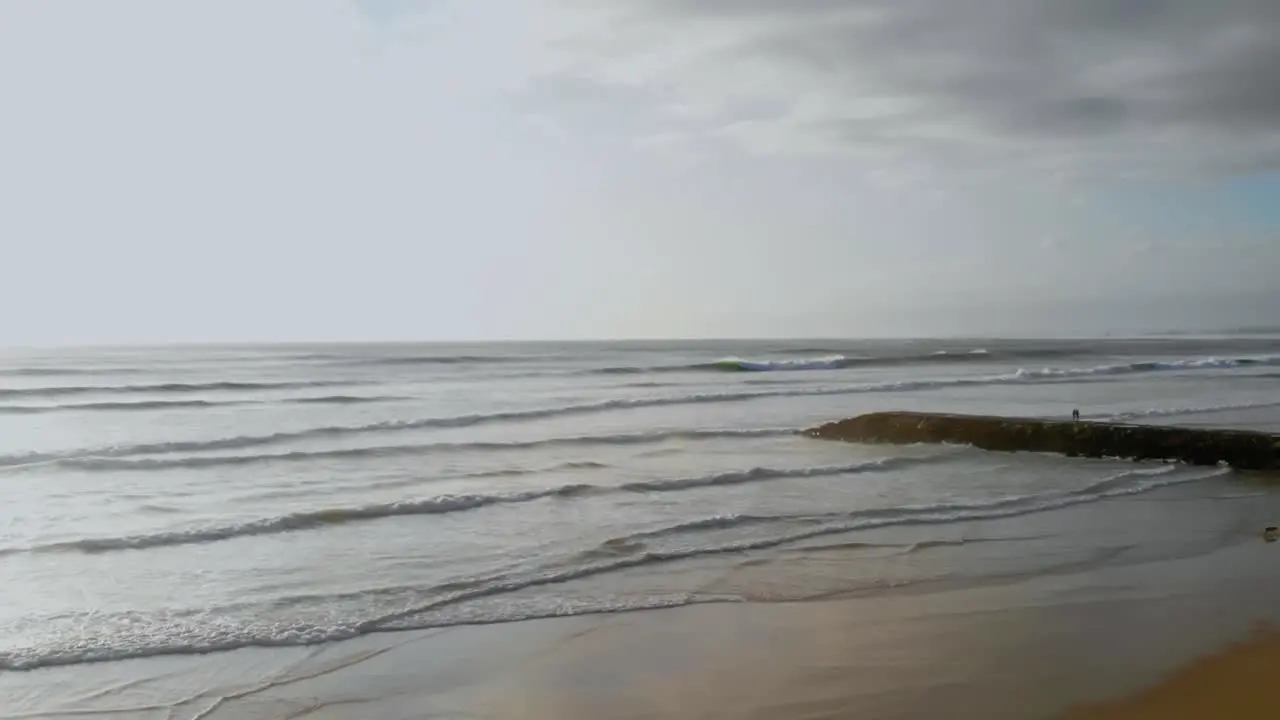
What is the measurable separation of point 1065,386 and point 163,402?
80.8 feet

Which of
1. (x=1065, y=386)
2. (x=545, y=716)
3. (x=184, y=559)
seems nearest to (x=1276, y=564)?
(x=545, y=716)

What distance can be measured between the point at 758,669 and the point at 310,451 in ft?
37.3

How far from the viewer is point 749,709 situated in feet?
14.0

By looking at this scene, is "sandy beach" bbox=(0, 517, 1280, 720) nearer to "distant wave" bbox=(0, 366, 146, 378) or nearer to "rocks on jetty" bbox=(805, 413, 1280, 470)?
"rocks on jetty" bbox=(805, 413, 1280, 470)

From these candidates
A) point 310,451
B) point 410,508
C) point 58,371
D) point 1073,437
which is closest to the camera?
point 410,508

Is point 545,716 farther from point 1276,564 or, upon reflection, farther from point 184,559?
point 1276,564

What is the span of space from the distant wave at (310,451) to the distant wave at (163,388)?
45.1ft

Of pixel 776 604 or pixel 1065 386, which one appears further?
pixel 1065 386

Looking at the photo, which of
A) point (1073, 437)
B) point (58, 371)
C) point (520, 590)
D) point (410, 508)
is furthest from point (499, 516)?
point (58, 371)

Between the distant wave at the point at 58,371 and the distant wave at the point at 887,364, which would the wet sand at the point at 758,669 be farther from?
the distant wave at the point at 58,371

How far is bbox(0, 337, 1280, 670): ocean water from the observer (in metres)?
6.30

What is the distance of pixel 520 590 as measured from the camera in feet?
21.8

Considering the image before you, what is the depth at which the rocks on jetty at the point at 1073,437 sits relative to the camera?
1207 cm

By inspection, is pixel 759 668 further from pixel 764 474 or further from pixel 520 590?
pixel 764 474
